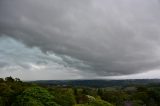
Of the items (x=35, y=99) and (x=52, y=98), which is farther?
(x=52, y=98)

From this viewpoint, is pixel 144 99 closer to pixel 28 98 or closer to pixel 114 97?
pixel 114 97

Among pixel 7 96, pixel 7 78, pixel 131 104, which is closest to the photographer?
pixel 7 96

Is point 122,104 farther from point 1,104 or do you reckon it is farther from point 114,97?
point 1,104

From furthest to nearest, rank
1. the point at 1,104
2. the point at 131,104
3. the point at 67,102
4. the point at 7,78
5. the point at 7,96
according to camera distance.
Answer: the point at 7,78 < the point at 131,104 < the point at 7,96 < the point at 1,104 < the point at 67,102

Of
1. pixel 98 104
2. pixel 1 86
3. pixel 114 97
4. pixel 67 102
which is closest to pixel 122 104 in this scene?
pixel 114 97

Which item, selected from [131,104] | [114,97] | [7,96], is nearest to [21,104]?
[7,96]

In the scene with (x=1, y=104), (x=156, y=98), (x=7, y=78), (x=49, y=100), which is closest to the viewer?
(x=49, y=100)

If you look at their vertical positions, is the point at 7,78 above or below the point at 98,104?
above

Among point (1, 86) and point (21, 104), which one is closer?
point (21, 104)

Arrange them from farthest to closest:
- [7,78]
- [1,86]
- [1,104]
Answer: [7,78] < [1,86] < [1,104]
